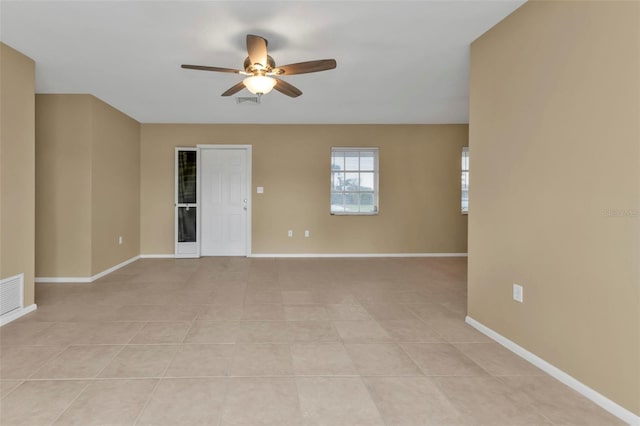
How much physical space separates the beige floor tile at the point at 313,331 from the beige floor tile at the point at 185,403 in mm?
778

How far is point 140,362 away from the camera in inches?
85.5

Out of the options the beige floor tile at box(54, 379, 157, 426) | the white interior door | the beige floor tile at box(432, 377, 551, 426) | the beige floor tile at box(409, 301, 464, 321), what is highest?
the white interior door

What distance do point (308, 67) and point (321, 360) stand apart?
223 cm

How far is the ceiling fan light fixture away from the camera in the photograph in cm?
278

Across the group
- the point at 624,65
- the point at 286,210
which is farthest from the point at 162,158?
the point at 624,65

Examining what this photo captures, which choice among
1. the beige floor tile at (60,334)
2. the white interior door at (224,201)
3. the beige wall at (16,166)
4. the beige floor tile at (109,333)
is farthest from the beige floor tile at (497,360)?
the white interior door at (224,201)

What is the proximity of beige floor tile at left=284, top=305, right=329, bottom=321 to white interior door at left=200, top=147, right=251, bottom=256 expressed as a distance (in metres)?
3.01

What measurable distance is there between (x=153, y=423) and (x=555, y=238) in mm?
2451

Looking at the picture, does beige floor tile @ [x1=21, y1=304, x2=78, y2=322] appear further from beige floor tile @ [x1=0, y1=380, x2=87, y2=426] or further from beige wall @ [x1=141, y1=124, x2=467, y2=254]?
beige wall @ [x1=141, y1=124, x2=467, y2=254]

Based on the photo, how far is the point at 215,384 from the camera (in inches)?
75.5

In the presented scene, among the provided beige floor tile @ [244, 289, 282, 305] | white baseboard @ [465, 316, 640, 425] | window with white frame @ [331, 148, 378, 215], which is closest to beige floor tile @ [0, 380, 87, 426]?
beige floor tile @ [244, 289, 282, 305]

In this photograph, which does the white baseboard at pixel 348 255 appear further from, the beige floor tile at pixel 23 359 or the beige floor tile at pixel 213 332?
the beige floor tile at pixel 23 359

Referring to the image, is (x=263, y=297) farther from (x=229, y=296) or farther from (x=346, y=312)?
(x=346, y=312)

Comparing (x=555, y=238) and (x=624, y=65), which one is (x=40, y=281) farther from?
(x=624, y=65)
